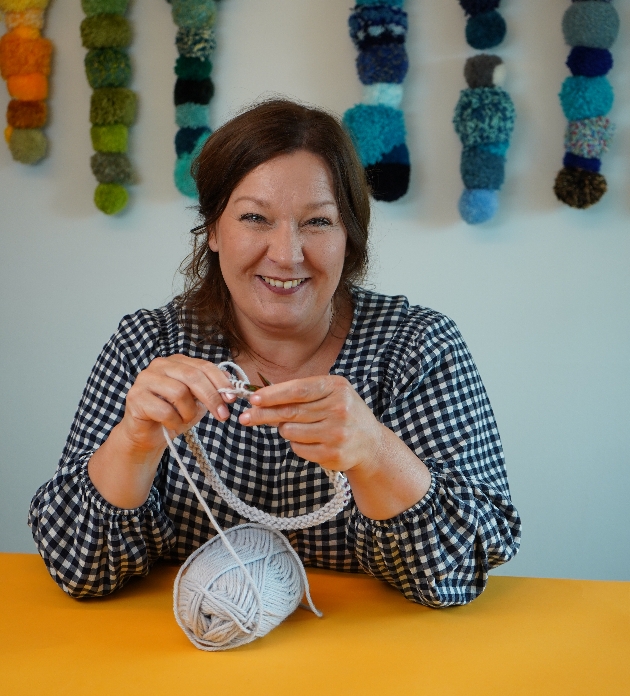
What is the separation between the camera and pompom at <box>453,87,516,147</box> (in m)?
2.07

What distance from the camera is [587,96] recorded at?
202cm

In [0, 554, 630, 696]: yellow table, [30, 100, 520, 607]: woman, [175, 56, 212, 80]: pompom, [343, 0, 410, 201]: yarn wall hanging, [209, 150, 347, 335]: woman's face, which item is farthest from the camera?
[175, 56, 212, 80]: pompom

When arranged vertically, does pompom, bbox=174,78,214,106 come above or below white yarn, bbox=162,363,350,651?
above

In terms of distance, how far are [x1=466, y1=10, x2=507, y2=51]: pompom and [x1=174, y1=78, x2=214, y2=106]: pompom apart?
0.67 metres

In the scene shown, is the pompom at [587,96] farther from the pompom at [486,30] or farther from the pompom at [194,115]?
the pompom at [194,115]

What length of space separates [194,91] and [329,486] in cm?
132

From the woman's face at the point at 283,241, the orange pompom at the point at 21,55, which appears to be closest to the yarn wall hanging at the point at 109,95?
the orange pompom at the point at 21,55

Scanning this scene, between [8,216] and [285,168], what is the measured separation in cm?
138

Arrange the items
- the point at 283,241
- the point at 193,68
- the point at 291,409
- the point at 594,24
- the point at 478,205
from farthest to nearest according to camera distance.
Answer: the point at 193,68 < the point at 478,205 < the point at 594,24 < the point at 283,241 < the point at 291,409

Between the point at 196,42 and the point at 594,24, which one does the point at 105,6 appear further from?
the point at 594,24

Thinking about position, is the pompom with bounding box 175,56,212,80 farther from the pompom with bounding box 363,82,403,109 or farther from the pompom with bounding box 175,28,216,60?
the pompom with bounding box 363,82,403,109

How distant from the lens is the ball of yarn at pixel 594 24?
2006 millimetres

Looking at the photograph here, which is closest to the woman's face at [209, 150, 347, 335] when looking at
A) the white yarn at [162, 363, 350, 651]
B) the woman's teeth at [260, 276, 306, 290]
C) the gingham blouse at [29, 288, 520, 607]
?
the woman's teeth at [260, 276, 306, 290]

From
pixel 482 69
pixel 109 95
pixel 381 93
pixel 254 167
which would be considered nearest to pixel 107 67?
pixel 109 95
